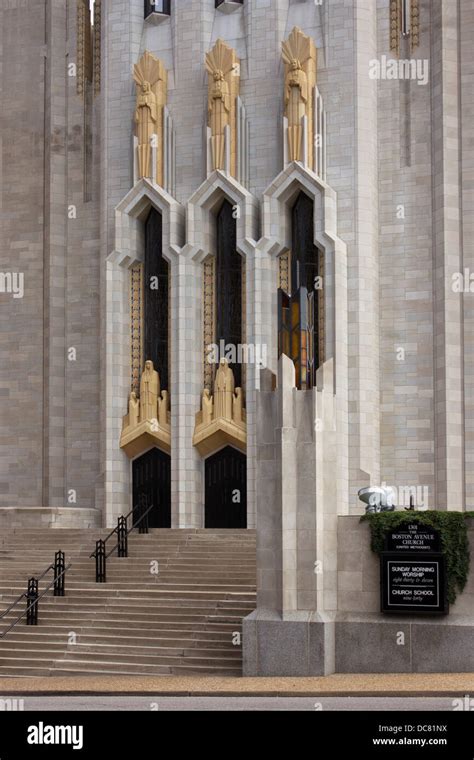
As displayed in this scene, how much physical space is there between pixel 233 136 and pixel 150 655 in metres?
16.6

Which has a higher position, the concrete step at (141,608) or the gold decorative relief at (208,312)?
the gold decorative relief at (208,312)

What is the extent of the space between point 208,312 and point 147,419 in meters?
3.38

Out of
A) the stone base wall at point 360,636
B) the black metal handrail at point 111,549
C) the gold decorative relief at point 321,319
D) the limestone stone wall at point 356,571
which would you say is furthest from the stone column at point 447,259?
the stone base wall at point 360,636

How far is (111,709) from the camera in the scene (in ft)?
59.5

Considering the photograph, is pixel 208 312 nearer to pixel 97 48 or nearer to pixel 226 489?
pixel 226 489

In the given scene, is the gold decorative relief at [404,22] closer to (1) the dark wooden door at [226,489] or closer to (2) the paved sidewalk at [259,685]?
(1) the dark wooden door at [226,489]

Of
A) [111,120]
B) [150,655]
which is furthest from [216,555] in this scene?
[111,120]

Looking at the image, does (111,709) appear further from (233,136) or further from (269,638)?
(233,136)

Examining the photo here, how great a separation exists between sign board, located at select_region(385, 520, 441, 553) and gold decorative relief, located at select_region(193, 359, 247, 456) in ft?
38.7

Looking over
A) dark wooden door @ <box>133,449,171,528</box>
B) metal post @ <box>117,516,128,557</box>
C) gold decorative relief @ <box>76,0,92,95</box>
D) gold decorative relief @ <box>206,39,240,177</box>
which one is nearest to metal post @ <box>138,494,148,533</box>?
dark wooden door @ <box>133,449,171,528</box>

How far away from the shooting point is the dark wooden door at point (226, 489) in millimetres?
34688

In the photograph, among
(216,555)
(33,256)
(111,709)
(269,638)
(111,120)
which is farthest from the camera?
(33,256)

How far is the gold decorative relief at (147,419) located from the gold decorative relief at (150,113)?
552cm

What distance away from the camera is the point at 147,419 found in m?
35.4
